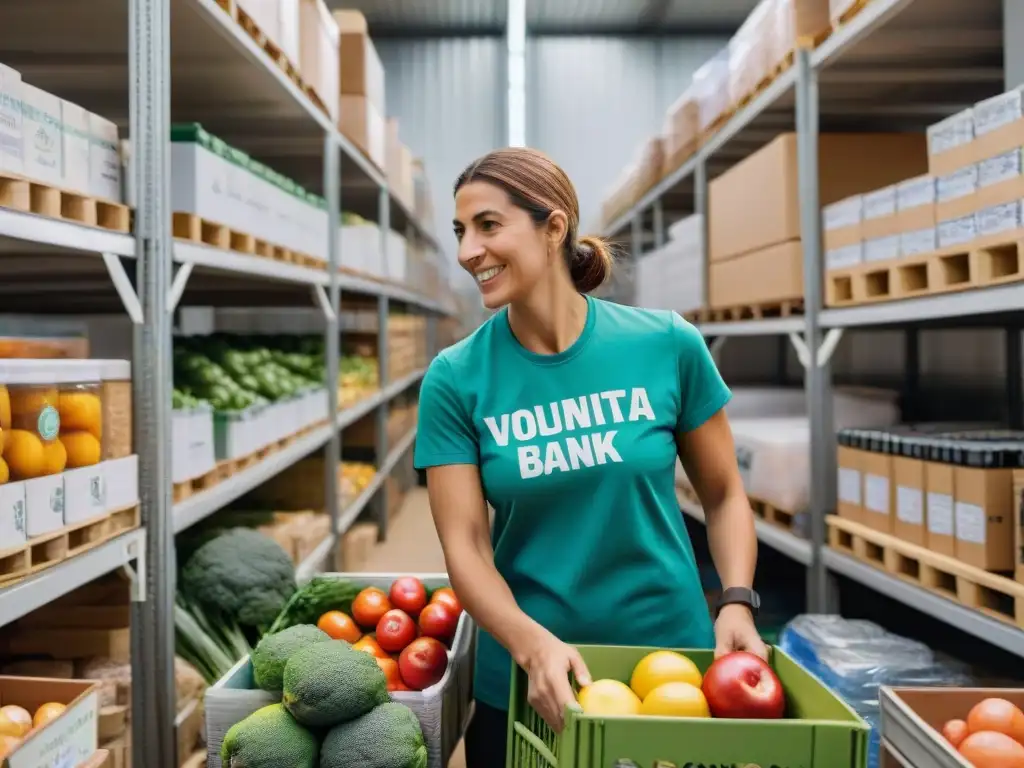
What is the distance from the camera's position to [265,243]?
143 inches

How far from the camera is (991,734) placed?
1.57 metres

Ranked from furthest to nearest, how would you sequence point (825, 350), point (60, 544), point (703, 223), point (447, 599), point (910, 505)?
point (703, 223) → point (825, 350) → point (910, 505) → point (447, 599) → point (60, 544)

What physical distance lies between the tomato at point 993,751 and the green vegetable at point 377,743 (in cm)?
103

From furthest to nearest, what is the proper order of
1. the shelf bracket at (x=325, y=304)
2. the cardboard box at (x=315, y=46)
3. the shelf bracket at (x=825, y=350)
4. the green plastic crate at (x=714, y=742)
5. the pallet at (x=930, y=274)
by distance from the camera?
the shelf bracket at (x=325, y=304) → the cardboard box at (x=315, y=46) → the shelf bracket at (x=825, y=350) → the pallet at (x=930, y=274) → the green plastic crate at (x=714, y=742)

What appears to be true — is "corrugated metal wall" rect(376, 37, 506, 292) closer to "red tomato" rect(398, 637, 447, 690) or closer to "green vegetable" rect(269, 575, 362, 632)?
"green vegetable" rect(269, 575, 362, 632)

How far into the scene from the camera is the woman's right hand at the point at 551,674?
1458mm

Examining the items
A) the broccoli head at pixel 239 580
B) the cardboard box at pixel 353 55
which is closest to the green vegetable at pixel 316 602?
the broccoli head at pixel 239 580

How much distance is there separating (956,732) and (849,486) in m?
1.90

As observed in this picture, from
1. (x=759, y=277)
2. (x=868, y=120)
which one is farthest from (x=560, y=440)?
A: (x=868, y=120)

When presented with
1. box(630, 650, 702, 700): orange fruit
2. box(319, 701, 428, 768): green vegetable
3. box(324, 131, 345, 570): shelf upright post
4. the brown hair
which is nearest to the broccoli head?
box(319, 701, 428, 768): green vegetable

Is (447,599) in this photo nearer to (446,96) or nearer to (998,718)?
(998,718)

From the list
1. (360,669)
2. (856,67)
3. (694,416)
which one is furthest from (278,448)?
(856,67)

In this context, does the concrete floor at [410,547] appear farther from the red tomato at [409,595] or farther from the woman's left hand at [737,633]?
the woman's left hand at [737,633]

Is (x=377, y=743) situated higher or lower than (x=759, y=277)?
lower
